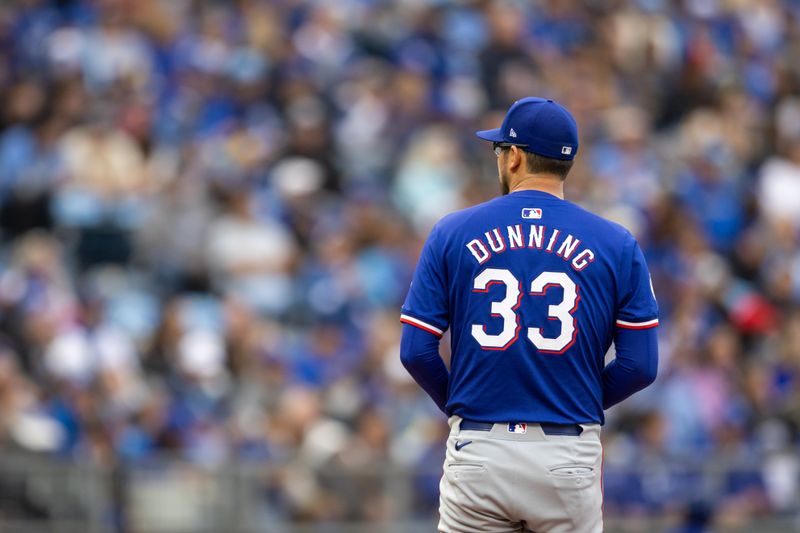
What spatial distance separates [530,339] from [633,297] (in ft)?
1.30

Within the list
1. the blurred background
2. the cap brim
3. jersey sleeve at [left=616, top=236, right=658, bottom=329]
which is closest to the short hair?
the cap brim

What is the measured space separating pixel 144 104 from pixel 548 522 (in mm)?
9584

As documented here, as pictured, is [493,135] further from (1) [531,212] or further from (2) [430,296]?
(2) [430,296]

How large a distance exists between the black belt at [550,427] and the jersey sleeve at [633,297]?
15.2 inches

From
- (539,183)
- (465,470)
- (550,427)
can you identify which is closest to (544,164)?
(539,183)

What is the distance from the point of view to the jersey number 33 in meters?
4.80

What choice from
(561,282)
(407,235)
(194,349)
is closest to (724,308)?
(407,235)

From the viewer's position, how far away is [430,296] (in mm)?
4883

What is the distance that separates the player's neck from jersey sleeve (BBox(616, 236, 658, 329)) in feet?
1.06

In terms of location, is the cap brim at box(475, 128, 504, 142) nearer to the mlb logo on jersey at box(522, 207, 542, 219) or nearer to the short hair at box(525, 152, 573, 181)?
the short hair at box(525, 152, 573, 181)

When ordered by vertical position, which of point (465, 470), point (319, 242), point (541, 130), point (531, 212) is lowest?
point (465, 470)

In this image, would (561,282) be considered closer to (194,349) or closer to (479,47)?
(194,349)

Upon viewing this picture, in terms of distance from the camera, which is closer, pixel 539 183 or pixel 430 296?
pixel 430 296

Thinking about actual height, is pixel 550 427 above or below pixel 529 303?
below
